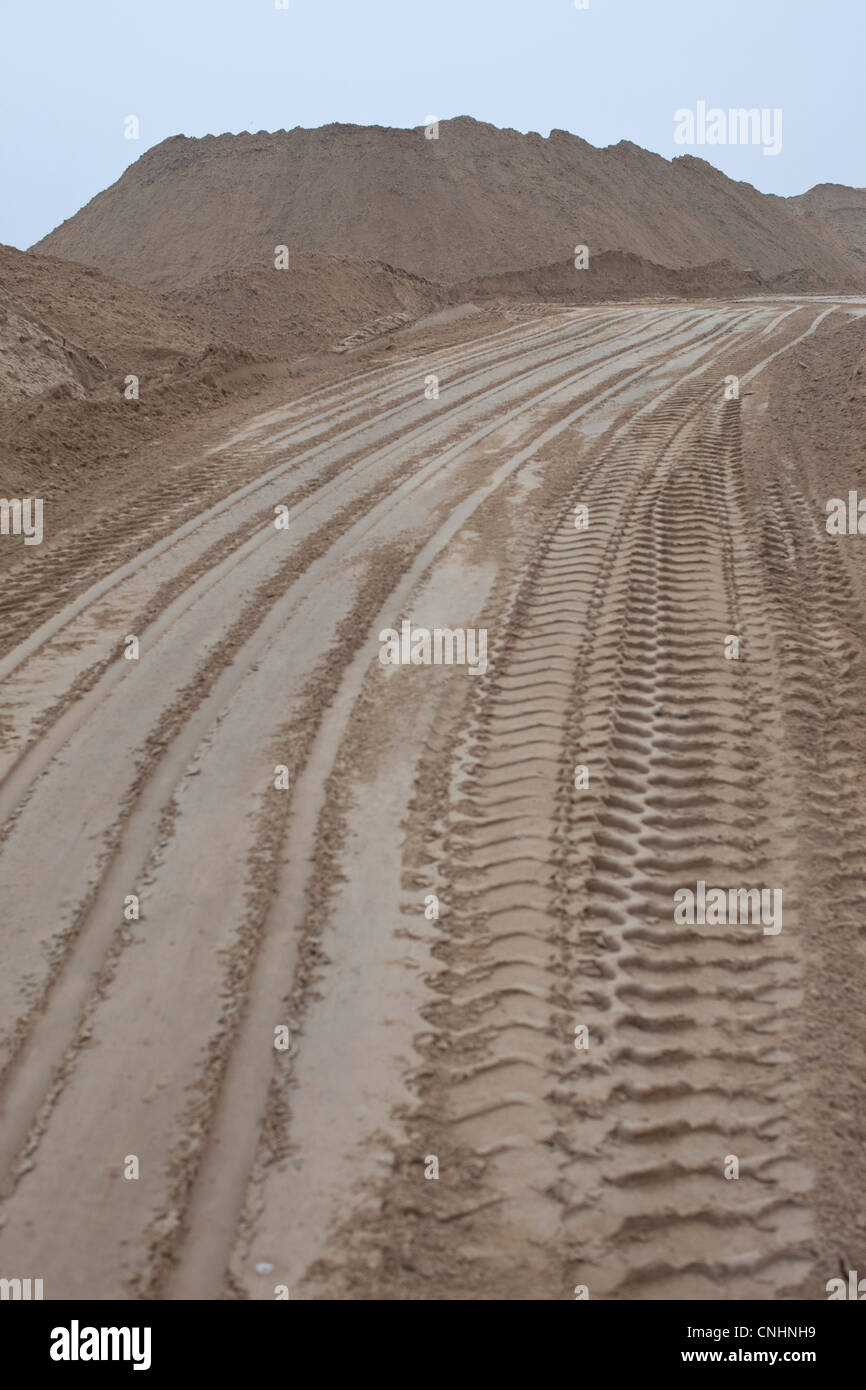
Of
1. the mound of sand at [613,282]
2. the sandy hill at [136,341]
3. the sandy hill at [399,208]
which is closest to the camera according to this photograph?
the sandy hill at [136,341]

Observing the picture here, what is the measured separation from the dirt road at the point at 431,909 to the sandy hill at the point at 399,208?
31280 mm

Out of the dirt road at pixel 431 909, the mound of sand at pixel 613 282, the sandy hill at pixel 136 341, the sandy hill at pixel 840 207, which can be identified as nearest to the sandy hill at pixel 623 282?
the mound of sand at pixel 613 282

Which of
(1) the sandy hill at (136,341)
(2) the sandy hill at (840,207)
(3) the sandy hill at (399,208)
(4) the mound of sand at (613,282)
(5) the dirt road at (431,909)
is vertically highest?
(2) the sandy hill at (840,207)

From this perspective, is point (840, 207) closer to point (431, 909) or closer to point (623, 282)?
point (623, 282)

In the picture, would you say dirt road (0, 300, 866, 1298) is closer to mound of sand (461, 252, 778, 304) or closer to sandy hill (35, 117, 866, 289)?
mound of sand (461, 252, 778, 304)

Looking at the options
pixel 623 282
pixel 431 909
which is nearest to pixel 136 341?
pixel 431 909

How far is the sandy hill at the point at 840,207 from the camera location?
204 feet

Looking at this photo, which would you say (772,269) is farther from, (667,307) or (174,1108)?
(174,1108)

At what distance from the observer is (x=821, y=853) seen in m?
4.48

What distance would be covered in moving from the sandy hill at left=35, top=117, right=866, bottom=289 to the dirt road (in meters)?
31.3

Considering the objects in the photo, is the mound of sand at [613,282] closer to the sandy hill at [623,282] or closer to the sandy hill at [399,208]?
the sandy hill at [623,282]

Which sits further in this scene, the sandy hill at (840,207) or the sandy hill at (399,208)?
the sandy hill at (840,207)

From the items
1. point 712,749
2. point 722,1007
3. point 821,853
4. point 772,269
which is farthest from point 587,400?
point 772,269

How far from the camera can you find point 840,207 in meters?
65.6
